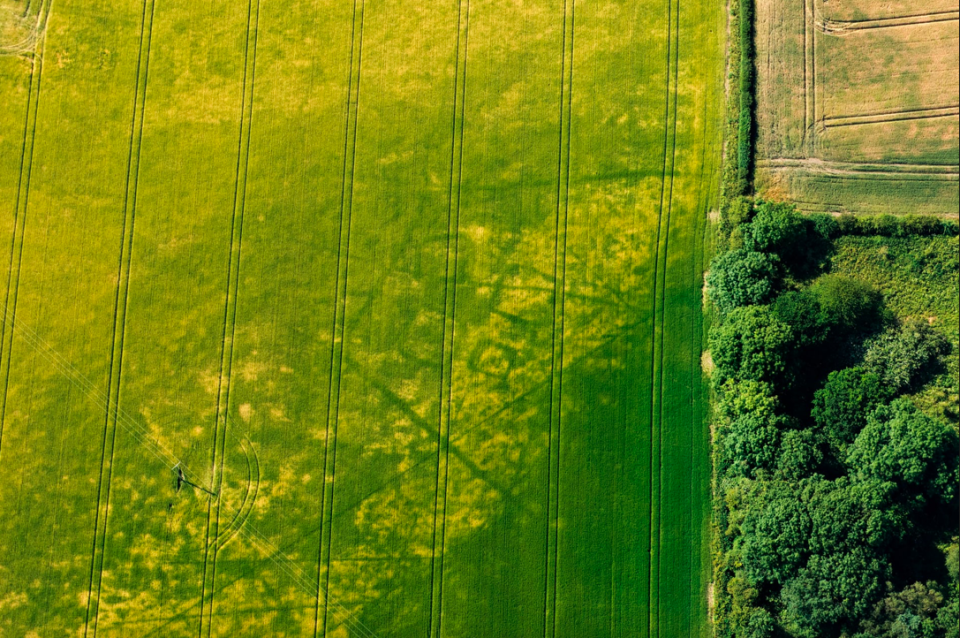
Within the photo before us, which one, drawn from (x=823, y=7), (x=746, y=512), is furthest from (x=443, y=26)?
(x=746, y=512)

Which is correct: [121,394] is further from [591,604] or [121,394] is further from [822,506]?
[822,506]

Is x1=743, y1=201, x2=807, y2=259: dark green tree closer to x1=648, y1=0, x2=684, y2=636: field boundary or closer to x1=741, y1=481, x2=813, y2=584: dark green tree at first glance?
x1=648, y1=0, x2=684, y2=636: field boundary

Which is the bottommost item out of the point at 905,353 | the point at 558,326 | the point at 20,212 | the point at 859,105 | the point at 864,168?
the point at 905,353

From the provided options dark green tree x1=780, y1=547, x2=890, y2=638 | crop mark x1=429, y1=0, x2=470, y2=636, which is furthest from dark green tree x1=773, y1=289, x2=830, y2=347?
crop mark x1=429, y1=0, x2=470, y2=636

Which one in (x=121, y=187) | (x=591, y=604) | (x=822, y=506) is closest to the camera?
(x=822, y=506)

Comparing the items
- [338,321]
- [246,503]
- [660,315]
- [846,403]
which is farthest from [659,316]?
[246,503]

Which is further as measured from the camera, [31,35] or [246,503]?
[31,35]

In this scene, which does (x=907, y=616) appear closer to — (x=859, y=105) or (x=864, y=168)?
(x=864, y=168)
